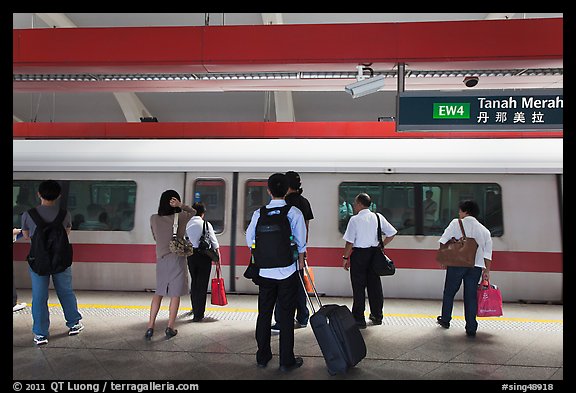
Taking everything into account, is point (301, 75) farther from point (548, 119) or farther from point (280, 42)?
point (548, 119)

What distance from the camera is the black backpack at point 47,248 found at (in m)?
4.09

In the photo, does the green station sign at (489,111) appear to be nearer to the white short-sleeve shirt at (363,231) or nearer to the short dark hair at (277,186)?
the white short-sleeve shirt at (363,231)

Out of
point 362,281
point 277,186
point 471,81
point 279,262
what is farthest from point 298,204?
point 471,81

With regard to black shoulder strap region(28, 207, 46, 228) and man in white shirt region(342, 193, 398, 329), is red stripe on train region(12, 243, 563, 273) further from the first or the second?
black shoulder strap region(28, 207, 46, 228)

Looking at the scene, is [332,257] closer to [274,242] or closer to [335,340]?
[335,340]

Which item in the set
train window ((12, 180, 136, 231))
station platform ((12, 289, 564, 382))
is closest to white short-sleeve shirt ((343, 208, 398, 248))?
station platform ((12, 289, 564, 382))

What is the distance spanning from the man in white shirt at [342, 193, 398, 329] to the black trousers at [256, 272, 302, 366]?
59.4 inches

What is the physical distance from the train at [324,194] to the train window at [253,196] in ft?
0.05

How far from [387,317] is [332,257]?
1262mm

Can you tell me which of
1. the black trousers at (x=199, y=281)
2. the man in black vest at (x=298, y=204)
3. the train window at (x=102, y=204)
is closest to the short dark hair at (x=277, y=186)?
the man in black vest at (x=298, y=204)

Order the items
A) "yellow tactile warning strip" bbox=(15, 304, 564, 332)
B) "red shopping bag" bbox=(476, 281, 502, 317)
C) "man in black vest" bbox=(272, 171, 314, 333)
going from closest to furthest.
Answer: "man in black vest" bbox=(272, 171, 314, 333), "red shopping bag" bbox=(476, 281, 502, 317), "yellow tactile warning strip" bbox=(15, 304, 564, 332)

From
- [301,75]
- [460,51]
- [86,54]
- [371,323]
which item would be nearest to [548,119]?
[460,51]

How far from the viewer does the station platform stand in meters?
3.50
